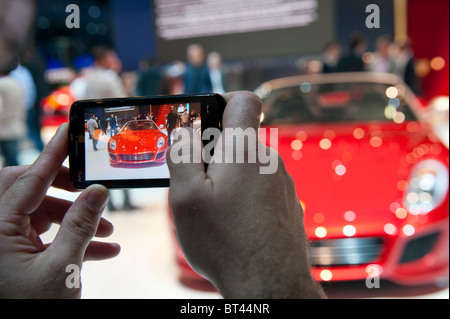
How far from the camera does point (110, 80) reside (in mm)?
2998

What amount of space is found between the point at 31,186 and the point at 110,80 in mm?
2427

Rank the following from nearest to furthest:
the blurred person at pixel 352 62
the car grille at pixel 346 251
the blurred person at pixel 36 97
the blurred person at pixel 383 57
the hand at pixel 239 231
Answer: the hand at pixel 239 231
the car grille at pixel 346 251
the blurred person at pixel 36 97
the blurred person at pixel 352 62
the blurred person at pixel 383 57

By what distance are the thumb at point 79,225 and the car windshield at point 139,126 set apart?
0.56ft

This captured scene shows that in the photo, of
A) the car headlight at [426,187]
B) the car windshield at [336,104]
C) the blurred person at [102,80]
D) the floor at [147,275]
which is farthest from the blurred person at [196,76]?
the car headlight at [426,187]

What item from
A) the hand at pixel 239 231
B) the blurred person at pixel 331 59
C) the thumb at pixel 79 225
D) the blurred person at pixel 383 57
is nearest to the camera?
the hand at pixel 239 231

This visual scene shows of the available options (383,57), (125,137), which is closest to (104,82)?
(125,137)

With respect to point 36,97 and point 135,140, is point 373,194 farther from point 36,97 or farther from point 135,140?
point 36,97

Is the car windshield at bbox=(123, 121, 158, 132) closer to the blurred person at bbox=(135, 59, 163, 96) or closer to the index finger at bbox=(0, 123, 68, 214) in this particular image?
the index finger at bbox=(0, 123, 68, 214)

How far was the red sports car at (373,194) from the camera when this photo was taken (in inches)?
66.1

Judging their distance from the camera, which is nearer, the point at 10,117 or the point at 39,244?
the point at 39,244

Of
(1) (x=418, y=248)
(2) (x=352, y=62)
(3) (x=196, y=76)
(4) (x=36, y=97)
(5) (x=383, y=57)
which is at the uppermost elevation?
(5) (x=383, y=57)

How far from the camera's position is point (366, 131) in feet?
7.48

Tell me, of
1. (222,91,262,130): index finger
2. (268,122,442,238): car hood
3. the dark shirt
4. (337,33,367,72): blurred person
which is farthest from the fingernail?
(337,33,367,72): blurred person

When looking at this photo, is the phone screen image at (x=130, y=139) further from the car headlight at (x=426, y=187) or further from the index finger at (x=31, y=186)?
the car headlight at (x=426, y=187)
